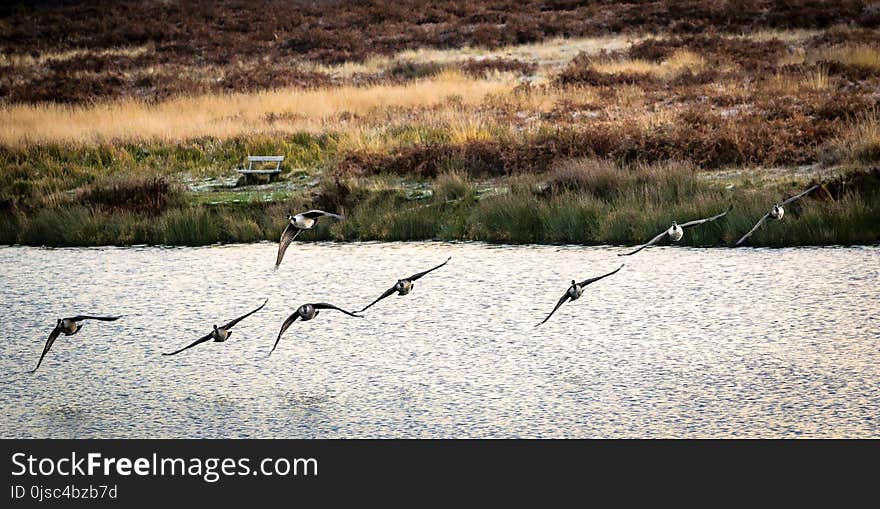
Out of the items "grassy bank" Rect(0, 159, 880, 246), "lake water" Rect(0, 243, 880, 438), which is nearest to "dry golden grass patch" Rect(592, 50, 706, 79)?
"grassy bank" Rect(0, 159, 880, 246)

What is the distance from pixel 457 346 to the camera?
7977 mm

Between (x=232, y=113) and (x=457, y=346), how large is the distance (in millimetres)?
12602

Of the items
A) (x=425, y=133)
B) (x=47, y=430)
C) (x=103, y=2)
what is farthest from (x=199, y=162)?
(x=103, y=2)

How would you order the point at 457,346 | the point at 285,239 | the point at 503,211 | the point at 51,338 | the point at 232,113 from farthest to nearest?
1. the point at 232,113
2. the point at 503,211
3. the point at 457,346
4. the point at 285,239
5. the point at 51,338

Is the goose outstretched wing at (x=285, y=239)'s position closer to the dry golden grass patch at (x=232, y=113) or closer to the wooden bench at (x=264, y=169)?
the wooden bench at (x=264, y=169)

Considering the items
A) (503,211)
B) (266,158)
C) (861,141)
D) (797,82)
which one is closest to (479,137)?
(266,158)

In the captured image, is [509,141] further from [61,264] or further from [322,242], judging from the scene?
[61,264]

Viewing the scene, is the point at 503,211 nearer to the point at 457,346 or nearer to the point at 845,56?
the point at 457,346

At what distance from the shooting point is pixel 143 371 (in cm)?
765

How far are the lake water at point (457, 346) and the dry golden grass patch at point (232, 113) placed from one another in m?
6.29

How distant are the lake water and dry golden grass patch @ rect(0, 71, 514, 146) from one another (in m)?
6.29

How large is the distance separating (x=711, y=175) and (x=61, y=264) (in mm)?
6591

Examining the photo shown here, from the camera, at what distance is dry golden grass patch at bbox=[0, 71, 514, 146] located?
57.7 feet

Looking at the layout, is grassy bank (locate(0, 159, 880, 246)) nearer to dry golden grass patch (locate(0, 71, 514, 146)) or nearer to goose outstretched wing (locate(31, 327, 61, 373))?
dry golden grass patch (locate(0, 71, 514, 146))
